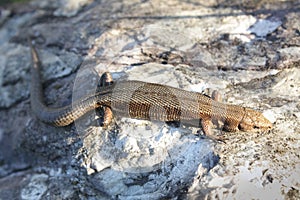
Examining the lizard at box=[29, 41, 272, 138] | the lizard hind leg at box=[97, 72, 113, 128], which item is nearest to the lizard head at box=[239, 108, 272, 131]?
the lizard at box=[29, 41, 272, 138]

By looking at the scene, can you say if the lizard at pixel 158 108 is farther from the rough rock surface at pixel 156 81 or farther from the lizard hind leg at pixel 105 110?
the rough rock surface at pixel 156 81

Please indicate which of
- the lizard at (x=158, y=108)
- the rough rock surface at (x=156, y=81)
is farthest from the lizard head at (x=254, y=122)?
the rough rock surface at (x=156, y=81)

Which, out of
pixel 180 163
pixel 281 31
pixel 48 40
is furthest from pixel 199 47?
pixel 48 40

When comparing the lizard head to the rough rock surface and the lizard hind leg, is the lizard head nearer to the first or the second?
the rough rock surface

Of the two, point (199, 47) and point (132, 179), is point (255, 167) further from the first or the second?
point (199, 47)

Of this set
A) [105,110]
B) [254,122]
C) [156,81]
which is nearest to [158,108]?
[156,81]

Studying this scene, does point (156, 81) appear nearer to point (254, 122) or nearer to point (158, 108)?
point (158, 108)

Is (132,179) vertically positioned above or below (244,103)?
below
